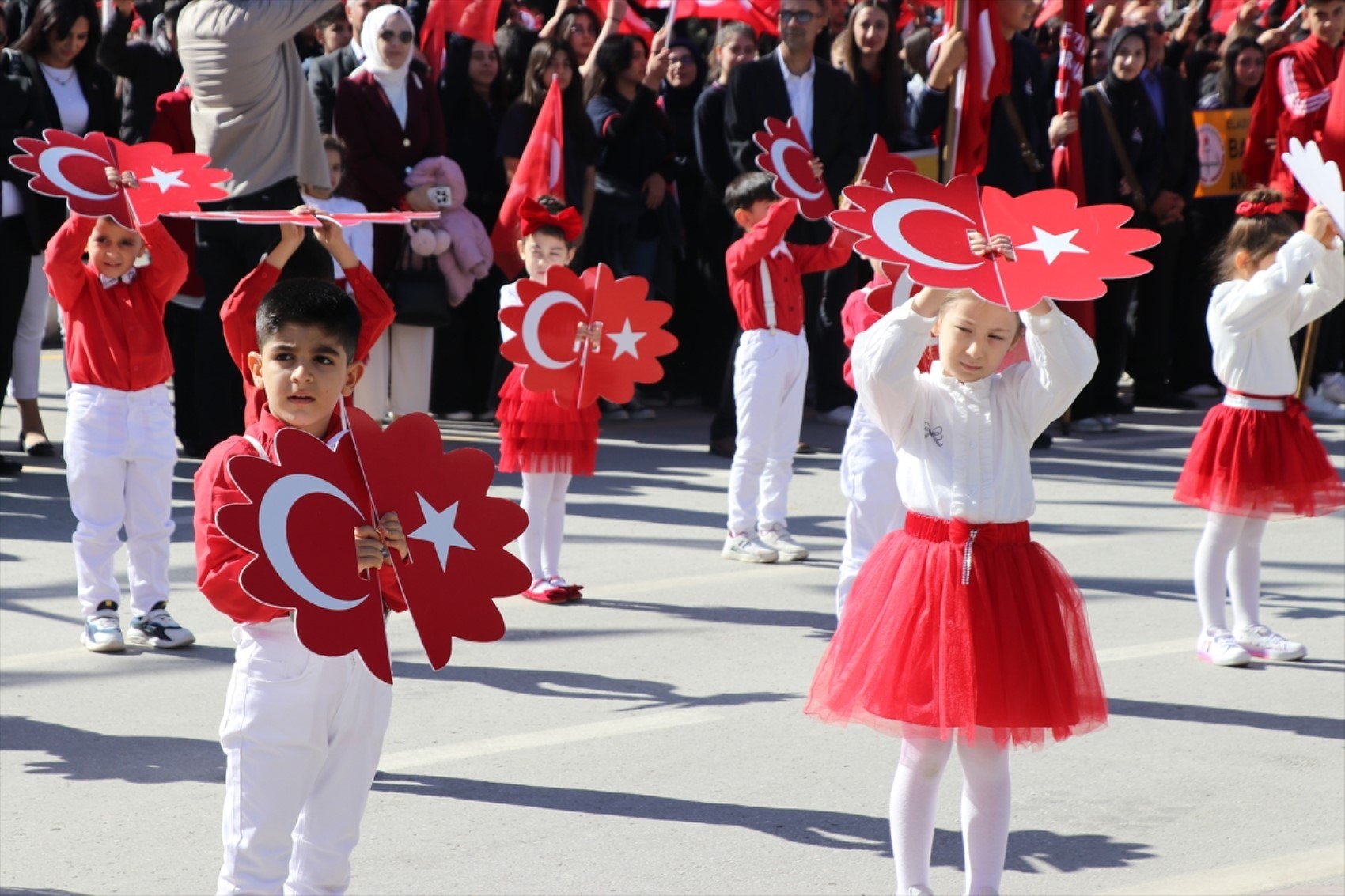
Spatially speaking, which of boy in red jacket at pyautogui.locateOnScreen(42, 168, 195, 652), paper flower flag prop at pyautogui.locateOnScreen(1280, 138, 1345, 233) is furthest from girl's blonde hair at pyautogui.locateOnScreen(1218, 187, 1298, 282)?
boy in red jacket at pyautogui.locateOnScreen(42, 168, 195, 652)

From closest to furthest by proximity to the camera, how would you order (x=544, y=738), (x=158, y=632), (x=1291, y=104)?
(x=544, y=738) → (x=158, y=632) → (x=1291, y=104)

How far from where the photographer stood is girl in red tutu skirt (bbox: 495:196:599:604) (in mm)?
6957

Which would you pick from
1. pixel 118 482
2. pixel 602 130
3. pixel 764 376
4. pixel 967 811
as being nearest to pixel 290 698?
pixel 967 811

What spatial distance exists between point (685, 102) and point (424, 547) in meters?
8.99

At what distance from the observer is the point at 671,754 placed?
5.16 meters

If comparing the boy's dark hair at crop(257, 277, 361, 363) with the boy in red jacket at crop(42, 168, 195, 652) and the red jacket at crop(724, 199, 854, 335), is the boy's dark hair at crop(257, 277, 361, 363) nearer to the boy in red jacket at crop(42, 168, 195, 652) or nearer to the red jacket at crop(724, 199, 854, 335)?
the boy in red jacket at crop(42, 168, 195, 652)

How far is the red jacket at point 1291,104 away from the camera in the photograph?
1140cm

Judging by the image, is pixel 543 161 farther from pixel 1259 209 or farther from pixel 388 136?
pixel 1259 209

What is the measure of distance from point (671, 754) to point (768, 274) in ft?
10.5

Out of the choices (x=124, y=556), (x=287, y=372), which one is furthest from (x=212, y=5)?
(x=287, y=372)

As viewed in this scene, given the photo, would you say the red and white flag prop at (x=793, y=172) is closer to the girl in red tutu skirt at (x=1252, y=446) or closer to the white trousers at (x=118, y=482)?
the girl in red tutu skirt at (x=1252, y=446)

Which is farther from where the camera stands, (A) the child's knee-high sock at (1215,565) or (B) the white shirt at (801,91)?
(B) the white shirt at (801,91)

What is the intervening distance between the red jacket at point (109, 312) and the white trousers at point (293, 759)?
8.94ft

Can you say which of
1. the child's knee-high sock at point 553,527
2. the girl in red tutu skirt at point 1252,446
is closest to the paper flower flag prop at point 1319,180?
the girl in red tutu skirt at point 1252,446
